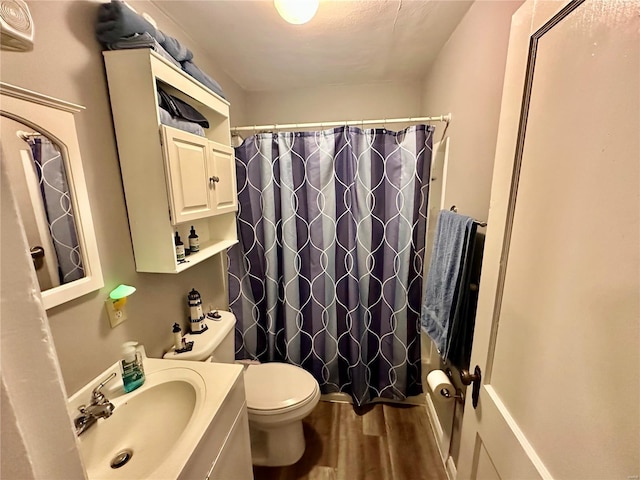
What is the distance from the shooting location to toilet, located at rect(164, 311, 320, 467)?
4.49ft

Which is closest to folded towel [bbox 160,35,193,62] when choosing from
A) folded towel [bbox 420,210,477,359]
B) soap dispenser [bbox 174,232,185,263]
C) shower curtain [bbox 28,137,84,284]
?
shower curtain [bbox 28,137,84,284]

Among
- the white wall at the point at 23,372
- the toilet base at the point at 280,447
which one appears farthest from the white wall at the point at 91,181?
the toilet base at the point at 280,447

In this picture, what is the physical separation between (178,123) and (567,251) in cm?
132

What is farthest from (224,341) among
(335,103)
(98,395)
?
(335,103)

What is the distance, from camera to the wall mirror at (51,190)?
709 mm

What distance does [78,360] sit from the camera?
875 millimetres

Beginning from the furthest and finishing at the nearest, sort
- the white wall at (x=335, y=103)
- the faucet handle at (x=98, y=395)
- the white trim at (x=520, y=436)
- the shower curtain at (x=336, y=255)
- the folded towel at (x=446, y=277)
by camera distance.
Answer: the white wall at (x=335, y=103)
the shower curtain at (x=336, y=255)
the folded towel at (x=446, y=277)
the faucet handle at (x=98, y=395)
the white trim at (x=520, y=436)

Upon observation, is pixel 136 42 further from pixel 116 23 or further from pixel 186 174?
pixel 186 174

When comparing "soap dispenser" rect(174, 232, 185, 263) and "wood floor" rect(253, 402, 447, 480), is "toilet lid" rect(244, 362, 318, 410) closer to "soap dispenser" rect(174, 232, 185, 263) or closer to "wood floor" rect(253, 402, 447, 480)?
"wood floor" rect(253, 402, 447, 480)

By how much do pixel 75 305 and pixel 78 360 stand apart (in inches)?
7.1

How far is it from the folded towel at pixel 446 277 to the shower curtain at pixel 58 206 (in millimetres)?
1392

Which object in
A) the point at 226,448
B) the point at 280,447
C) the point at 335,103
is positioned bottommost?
the point at 280,447

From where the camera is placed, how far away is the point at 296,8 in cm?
105

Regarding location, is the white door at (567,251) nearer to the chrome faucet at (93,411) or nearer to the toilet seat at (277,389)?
the toilet seat at (277,389)
